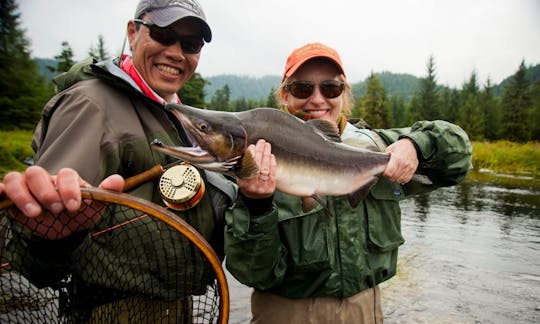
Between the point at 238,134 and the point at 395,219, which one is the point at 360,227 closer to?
the point at 395,219

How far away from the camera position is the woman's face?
320cm

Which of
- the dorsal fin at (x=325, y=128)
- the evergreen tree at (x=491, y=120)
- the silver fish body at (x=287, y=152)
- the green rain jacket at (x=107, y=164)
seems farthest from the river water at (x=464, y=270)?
the evergreen tree at (x=491, y=120)

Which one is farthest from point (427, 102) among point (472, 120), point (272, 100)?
point (272, 100)

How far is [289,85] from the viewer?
129 inches

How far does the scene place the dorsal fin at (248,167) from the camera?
Answer: 2295mm

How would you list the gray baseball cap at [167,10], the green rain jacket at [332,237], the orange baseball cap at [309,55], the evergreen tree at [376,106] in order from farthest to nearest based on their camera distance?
1. the evergreen tree at [376,106]
2. the orange baseball cap at [309,55]
3. the gray baseball cap at [167,10]
4. the green rain jacket at [332,237]

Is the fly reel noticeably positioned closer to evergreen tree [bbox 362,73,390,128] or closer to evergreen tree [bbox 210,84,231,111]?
evergreen tree [bbox 362,73,390,128]

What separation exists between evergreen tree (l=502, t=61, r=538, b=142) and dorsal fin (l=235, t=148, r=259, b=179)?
5893 centimetres

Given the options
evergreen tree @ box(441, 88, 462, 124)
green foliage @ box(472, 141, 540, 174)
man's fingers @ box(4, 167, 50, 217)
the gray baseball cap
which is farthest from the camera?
evergreen tree @ box(441, 88, 462, 124)

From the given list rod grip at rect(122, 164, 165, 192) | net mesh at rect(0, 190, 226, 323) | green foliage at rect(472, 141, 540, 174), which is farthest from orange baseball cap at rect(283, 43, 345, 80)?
green foliage at rect(472, 141, 540, 174)

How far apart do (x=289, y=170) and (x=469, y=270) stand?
691 centimetres

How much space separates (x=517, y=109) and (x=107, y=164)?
2395 inches

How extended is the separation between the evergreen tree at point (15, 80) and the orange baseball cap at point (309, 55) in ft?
104

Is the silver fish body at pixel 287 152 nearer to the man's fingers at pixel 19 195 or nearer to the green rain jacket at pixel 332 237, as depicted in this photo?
the green rain jacket at pixel 332 237
